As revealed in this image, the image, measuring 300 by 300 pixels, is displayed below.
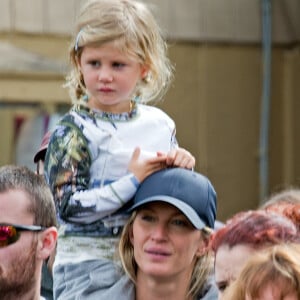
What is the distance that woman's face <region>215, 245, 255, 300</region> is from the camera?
472 cm

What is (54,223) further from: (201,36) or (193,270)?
(201,36)

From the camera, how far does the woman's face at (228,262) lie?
186 inches

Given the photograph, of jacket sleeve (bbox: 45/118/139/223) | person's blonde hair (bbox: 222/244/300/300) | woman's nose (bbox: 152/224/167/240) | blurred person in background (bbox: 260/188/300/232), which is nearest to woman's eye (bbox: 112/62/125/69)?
jacket sleeve (bbox: 45/118/139/223)

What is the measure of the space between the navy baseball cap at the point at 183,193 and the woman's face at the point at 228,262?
266 millimetres

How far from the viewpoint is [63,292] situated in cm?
525

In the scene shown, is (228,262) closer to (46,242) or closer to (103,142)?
(46,242)

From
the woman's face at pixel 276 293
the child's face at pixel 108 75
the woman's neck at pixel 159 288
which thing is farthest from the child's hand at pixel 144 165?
the woman's face at pixel 276 293

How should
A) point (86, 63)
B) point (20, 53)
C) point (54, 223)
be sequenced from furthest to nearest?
point (20, 53)
point (86, 63)
point (54, 223)

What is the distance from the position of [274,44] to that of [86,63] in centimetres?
816

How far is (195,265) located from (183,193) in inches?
12.1

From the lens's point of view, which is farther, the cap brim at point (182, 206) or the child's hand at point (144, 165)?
the child's hand at point (144, 165)

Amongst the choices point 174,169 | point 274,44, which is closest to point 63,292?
point 174,169

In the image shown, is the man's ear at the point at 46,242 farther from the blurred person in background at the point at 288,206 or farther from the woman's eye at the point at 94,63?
the blurred person in background at the point at 288,206

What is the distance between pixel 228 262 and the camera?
187 inches
